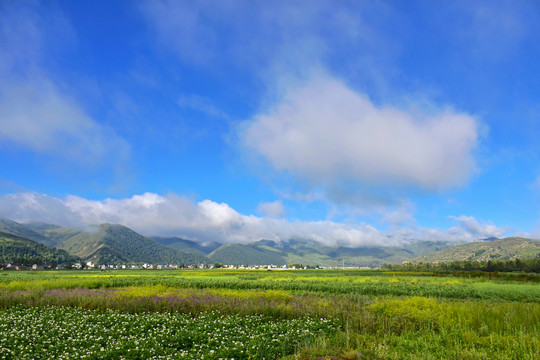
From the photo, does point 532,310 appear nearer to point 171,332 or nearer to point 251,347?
point 251,347

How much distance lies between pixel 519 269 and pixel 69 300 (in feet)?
446

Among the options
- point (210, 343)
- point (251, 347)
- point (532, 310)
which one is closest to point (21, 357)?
point (210, 343)

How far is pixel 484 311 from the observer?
52.2 ft

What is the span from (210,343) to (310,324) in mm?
4925

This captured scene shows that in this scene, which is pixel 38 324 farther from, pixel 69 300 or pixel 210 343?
pixel 210 343

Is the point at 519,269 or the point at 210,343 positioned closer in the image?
the point at 210,343

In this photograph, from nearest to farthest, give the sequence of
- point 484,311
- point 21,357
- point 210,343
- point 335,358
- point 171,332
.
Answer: point 335,358 < point 21,357 < point 210,343 < point 171,332 < point 484,311

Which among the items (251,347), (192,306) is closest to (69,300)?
(192,306)

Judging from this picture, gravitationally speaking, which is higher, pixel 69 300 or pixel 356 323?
pixel 356 323

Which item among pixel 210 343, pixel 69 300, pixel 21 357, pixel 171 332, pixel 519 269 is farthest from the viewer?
pixel 519 269

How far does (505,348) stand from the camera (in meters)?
10.9

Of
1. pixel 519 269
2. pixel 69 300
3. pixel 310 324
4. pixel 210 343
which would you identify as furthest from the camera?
pixel 519 269

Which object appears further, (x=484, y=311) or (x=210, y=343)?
(x=484, y=311)

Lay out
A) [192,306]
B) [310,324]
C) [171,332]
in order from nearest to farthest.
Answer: [171,332], [310,324], [192,306]
